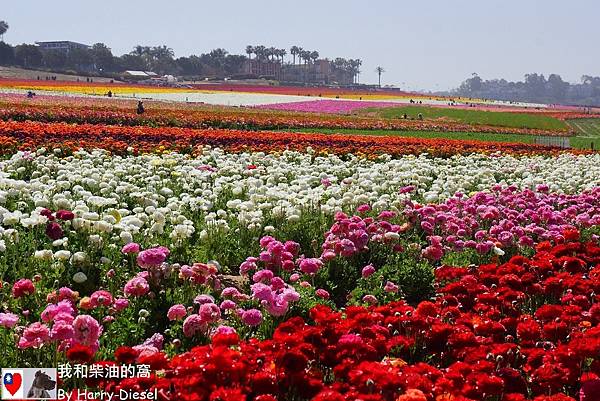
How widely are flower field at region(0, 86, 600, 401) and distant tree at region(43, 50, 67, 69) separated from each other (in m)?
120

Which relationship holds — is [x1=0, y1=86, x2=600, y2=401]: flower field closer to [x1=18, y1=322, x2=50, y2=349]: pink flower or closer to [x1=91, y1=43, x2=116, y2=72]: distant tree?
[x1=18, y1=322, x2=50, y2=349]: pink flower

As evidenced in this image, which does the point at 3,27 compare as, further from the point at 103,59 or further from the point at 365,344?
the point at 365,344

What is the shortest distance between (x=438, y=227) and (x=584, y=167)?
26.7 ft

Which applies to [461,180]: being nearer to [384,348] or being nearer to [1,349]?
[384,348]

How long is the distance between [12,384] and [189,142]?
1440 centimetres

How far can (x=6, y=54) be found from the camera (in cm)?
11175

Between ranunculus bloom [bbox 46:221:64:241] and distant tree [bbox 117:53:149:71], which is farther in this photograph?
distant tree [bbox 117:53:149:71]

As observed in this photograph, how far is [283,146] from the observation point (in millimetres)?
17453

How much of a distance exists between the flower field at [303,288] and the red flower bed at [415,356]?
0.04 ft

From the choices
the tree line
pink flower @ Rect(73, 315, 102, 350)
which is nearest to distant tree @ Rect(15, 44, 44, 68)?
the tree line

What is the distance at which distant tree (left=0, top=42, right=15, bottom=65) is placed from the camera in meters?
111

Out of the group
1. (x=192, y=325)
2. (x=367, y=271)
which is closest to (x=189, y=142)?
(x=367, y=271)

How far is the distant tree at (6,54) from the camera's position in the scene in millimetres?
111312

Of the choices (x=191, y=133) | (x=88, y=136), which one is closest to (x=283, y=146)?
(x=191, y=133)
